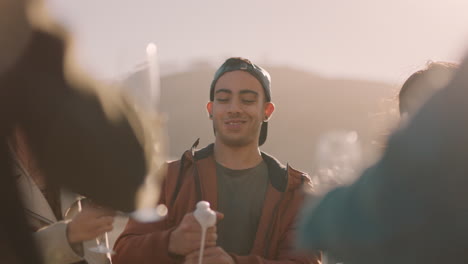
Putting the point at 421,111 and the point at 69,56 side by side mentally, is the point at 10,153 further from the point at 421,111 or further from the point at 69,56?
the point at 421,111

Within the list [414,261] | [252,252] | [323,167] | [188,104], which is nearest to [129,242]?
[252,252]

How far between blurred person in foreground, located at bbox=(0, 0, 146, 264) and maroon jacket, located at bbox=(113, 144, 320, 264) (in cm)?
184

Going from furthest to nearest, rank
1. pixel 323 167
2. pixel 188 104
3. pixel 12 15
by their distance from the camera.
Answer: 1. pixel 188 104
2. pixel 323 167
3. pixel 12 15

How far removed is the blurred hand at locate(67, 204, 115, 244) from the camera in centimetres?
173

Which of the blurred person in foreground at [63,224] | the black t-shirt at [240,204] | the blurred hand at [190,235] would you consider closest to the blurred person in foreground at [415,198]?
the blurred person in foreground at [63,224]

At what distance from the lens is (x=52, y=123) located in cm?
110

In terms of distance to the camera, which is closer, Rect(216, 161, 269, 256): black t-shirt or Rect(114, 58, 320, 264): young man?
Rect(114, 58, 320, 264): young man

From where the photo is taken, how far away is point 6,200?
1162mm

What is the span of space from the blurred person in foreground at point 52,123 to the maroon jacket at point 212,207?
1.84 metres

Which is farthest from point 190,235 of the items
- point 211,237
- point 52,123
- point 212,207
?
point 52,123

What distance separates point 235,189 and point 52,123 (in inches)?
93.9

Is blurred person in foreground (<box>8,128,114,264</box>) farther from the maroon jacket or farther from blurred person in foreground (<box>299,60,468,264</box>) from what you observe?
the maroon jacket

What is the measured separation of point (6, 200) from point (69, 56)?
13.5 inches

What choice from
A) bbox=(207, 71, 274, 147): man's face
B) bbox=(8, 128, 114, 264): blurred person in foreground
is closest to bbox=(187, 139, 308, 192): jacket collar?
bbox=(207, 71, 274, 147): man's face
